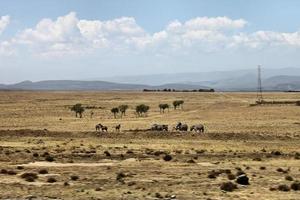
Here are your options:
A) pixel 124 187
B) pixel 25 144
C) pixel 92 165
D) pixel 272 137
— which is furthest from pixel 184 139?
pixel 124 187

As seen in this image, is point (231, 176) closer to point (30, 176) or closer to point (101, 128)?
point (30, 176)

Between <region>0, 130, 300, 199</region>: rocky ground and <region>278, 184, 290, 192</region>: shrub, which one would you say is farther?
<region>278, 184, 290, 192</region>: shrub

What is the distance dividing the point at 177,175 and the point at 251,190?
21.3 ft

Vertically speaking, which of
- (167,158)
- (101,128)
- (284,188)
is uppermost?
(284,188)

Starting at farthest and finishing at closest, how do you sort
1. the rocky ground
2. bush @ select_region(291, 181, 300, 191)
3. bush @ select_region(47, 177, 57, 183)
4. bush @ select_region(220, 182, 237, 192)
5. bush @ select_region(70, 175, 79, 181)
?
bush @ select_region(70, 175, 79, 181) < bush @ select_region(47, 177, 57, 183) < bush @ select_region(291, 181, 300, 191) < bush @ select_region(220, 182, 237, 192) < the rocky ground

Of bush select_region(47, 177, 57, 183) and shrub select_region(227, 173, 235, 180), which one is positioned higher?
bush select_region(47, 177, 57, 183)

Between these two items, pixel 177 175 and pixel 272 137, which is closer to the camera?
pixel 177 175

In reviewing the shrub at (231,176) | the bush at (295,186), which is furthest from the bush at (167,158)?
the bush at (295,186)

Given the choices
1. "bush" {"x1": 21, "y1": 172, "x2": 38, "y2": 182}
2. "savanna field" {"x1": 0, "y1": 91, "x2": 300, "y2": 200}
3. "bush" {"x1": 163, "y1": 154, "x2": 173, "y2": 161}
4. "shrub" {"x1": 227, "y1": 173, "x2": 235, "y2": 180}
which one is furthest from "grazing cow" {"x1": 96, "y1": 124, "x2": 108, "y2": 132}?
"shrub" {"x1": 227, "y1": 173, "x2": 235, "y2": 180}

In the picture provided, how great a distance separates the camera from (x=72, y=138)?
6153 cm

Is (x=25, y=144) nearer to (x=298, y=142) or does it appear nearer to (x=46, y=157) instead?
(x=46, y=157)

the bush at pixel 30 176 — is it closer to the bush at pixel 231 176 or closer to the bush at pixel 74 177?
the bush at pixel 74 177

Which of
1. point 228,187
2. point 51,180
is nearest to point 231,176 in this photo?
point 228,187

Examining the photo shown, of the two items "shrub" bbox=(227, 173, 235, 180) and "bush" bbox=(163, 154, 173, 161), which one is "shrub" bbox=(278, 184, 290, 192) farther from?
"bush" bbox=(163, 154, 173, 161)
